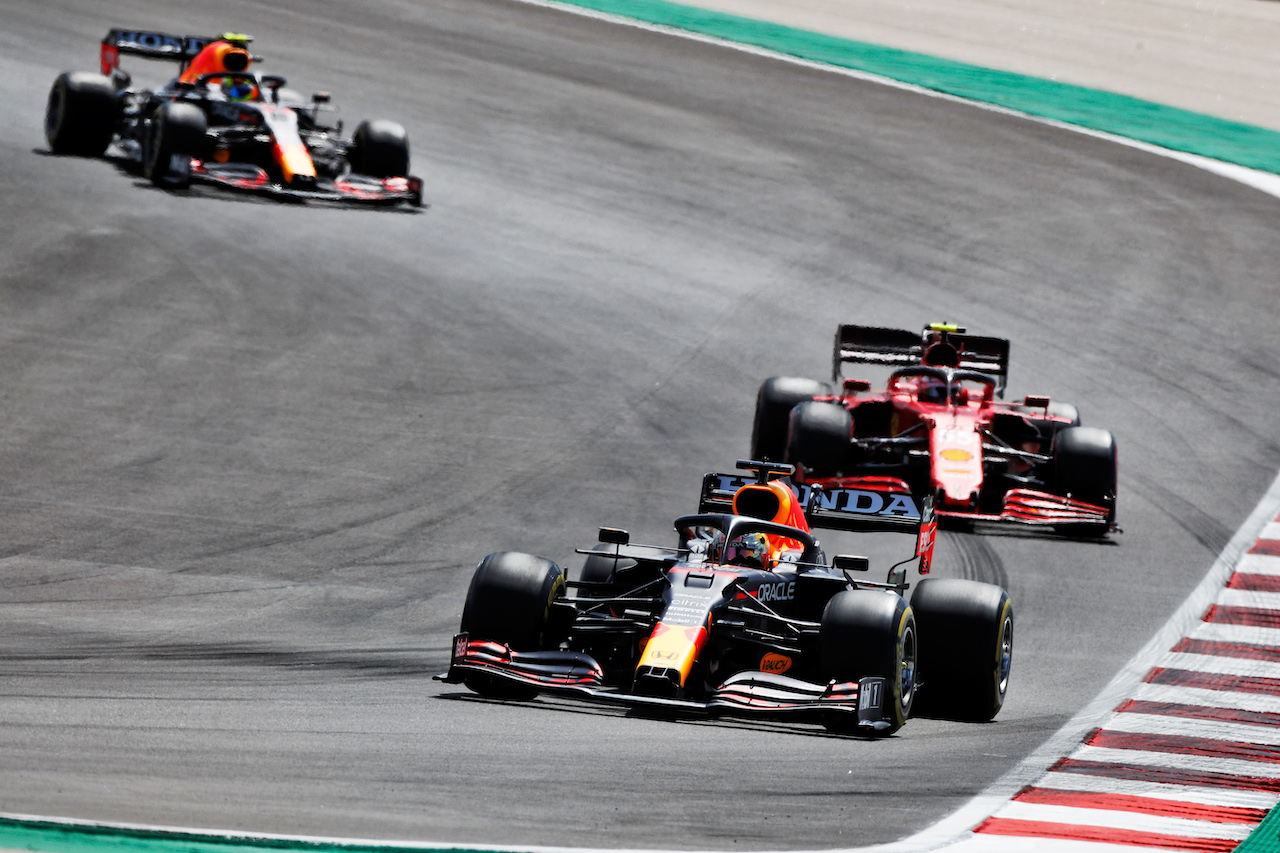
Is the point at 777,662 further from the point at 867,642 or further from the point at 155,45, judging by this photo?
the point at 155,45

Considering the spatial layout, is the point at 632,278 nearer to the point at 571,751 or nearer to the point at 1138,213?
the point at 1138,213

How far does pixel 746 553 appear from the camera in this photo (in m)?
12.0

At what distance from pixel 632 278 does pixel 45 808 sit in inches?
687

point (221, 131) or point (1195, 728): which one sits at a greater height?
point (221, 131)

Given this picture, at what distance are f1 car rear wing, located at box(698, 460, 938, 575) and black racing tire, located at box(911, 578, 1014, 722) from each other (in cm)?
118

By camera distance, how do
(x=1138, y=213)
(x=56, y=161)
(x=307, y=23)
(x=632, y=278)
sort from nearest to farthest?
(x=632, y=278) → (x=56, y=161) → (x=1138, y=213) → (x=307, y=23)

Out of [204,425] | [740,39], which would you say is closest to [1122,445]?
[204,425]

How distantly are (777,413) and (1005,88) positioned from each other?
66.7 feet

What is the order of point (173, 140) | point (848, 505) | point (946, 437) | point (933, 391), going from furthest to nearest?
point (173, 140), point (933, 391), point (946, 437), point (848, 505)

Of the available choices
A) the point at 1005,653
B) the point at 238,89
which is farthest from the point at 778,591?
the point at 238,89

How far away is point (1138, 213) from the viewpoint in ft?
96.4

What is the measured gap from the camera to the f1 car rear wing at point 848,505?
42.9 feet

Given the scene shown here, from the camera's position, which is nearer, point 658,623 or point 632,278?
point 658,623

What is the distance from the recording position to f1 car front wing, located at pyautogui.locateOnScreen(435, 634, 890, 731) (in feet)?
34.5
